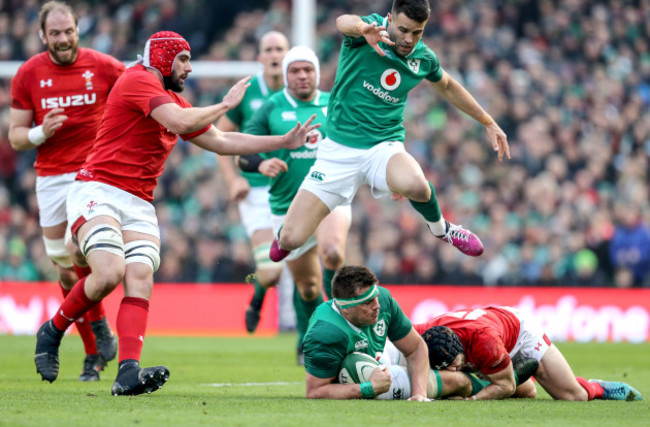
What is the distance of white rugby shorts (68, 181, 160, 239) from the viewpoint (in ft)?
22.9

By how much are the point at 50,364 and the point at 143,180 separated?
4.78 feet

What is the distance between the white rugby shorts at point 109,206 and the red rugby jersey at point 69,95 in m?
1.46

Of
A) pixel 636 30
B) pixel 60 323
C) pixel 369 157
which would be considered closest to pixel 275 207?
pixel 369 157

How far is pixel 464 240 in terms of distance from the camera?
7.91 metres

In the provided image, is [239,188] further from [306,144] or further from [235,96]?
[235,96]

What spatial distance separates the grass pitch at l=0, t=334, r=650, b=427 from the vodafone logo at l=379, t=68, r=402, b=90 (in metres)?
2.30

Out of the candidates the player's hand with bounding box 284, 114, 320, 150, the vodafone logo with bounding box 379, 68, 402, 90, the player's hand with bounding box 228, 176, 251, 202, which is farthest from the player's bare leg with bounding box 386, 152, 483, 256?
the player's hand with bounding box 228, 176, 251, 202

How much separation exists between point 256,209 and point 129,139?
389cm

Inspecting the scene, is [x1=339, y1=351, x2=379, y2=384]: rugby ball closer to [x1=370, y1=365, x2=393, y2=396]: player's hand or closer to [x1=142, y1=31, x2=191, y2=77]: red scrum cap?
[x1=370, y1=365, x2=393, y2=396]: player's hand

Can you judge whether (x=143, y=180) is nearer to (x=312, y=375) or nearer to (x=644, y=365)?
(x=312, y=375)

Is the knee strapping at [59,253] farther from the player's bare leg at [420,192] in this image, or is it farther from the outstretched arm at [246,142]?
the player's bare leg at [420,192]

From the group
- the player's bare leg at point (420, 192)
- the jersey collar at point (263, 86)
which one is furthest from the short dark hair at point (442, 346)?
the jersey collar at point (263, 86)

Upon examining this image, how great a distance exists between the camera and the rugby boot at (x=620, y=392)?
7070mm

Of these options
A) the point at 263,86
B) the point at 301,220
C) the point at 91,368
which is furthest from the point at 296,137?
the point at 263,86
